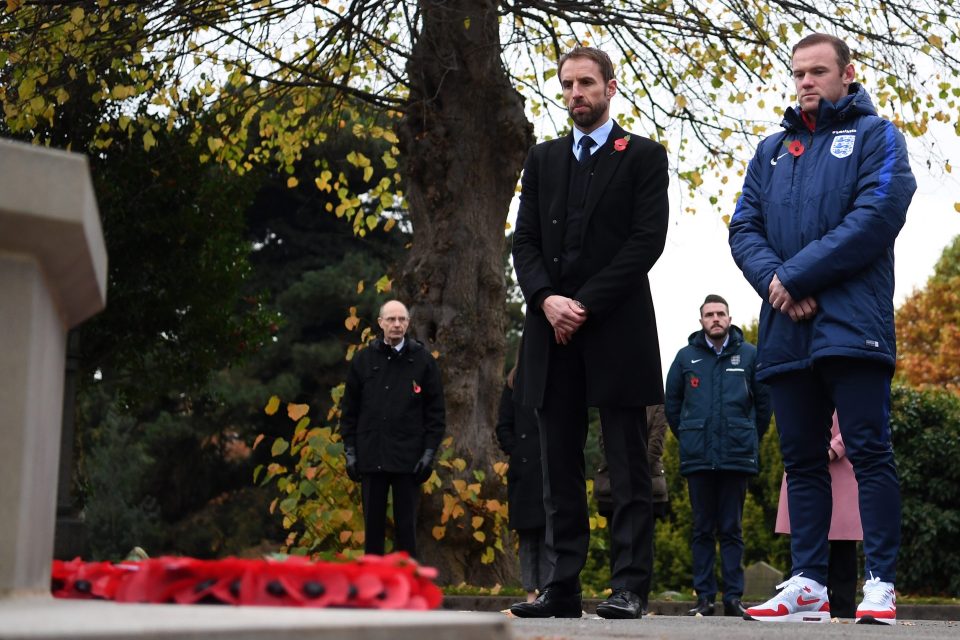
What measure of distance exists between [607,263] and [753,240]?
0.68m

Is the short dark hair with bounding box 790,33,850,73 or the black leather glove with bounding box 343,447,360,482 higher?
the short dark hair with bounding box 790,33,850,73

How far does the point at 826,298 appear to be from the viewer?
5.55m

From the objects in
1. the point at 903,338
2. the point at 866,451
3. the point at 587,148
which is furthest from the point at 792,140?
the point at 903,338

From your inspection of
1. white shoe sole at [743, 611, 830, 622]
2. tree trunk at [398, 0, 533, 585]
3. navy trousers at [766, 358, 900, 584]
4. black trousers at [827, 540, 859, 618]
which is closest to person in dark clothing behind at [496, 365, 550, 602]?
black trousers at [827, 540, 859, 618]

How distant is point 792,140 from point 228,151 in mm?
9846

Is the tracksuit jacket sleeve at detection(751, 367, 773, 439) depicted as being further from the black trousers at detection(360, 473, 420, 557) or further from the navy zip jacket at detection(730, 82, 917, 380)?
the navy zip jacket at detection(730, 82, 917, 380)

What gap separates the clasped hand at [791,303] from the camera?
220 inches

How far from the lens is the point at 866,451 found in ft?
18.1

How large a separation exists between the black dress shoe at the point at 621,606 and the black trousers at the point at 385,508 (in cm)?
446

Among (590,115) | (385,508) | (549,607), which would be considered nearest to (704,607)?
(385,508)

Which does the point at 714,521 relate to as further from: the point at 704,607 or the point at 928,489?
the point at 928,489

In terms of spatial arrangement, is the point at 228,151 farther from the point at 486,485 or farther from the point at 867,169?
the point at 867,169

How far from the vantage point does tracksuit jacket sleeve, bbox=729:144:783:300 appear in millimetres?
5766

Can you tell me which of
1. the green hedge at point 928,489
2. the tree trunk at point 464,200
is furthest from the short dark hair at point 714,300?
the green hedge at point 928,489
